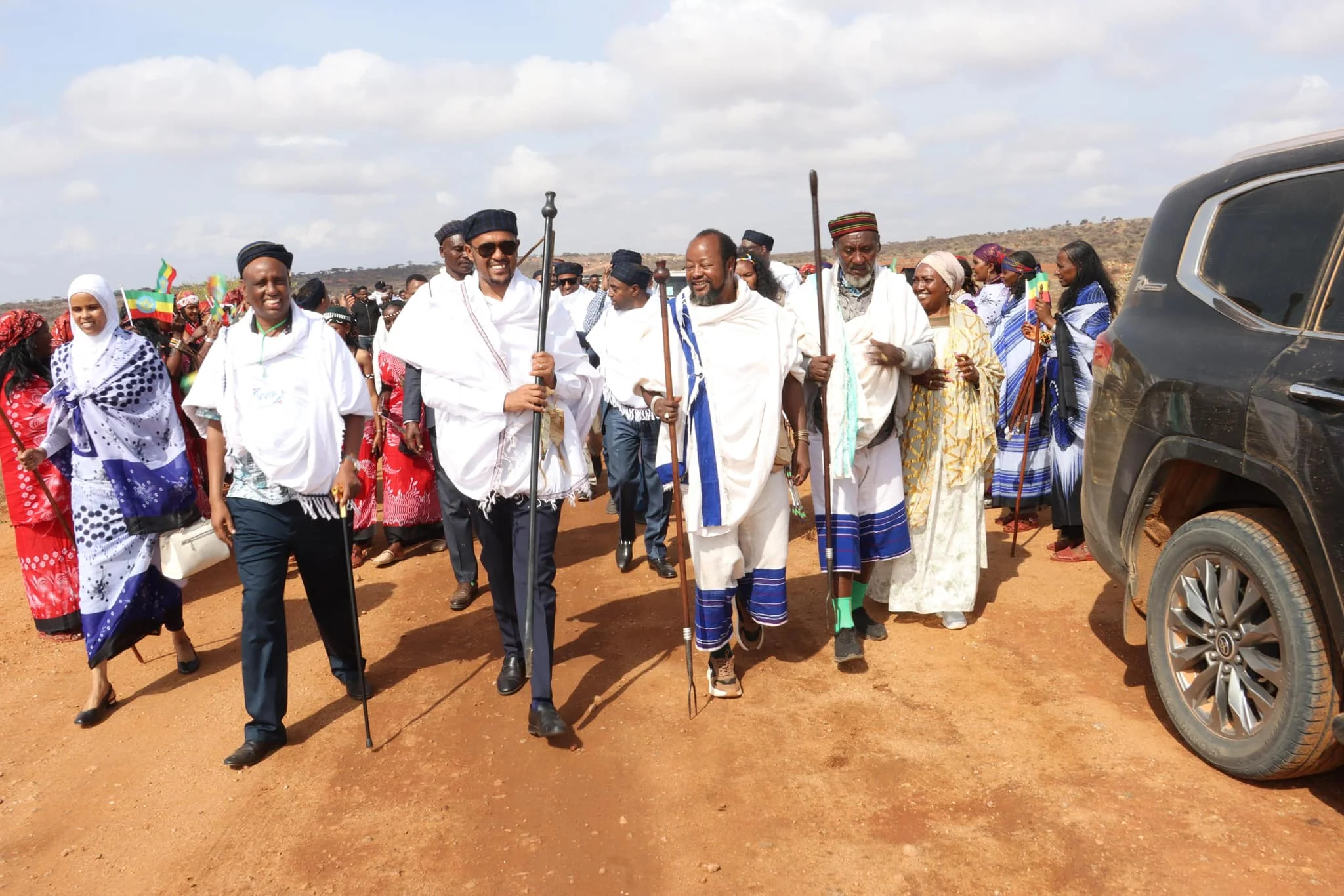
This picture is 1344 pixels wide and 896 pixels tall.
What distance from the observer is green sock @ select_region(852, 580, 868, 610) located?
525 cm

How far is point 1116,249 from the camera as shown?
4141 cm

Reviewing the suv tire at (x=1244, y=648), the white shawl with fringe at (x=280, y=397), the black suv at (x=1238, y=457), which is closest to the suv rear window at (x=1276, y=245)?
the black suv at (x=1238, y=457)

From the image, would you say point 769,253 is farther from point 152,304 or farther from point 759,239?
point 152,304

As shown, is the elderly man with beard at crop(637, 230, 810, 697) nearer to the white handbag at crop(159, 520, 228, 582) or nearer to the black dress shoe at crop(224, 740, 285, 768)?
the black dress shoe at crop(224, 740, 285, 768)

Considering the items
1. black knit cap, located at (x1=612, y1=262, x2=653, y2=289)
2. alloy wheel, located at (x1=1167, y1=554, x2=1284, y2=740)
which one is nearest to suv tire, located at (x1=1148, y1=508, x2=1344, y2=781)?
alloy wheel, located at (x1=1167, y1=554, x2=1284, y2=740)

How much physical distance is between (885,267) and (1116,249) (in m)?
41.5

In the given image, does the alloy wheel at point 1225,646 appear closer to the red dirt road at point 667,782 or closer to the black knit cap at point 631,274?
the red dirt road at point 667,782

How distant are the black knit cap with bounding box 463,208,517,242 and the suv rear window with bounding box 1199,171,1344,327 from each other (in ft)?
9.63

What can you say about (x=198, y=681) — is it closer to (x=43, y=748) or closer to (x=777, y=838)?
(x=43, y=748)

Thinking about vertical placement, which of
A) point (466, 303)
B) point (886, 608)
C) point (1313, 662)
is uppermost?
A: point (466, 303)

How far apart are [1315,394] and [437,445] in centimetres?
385

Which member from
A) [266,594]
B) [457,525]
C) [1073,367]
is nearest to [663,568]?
[457,525]

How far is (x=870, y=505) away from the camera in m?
5.14

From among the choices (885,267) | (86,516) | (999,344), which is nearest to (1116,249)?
(999,344)
